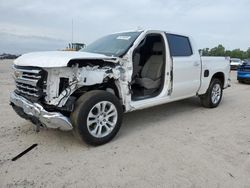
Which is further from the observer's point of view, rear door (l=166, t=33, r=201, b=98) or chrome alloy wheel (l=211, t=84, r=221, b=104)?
chrome alloy wheel (l=211, t=84, r=221, b=104)

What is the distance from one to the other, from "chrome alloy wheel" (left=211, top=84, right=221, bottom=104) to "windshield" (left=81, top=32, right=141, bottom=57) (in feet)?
9.58

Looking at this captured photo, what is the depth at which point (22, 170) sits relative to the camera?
3.20 metres

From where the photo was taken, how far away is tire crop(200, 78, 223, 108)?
6494 millimetres

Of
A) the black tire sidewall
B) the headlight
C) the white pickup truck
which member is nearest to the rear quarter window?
the white pickup truck

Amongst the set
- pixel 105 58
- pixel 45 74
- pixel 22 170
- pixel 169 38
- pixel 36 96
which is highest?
pixel 169 38

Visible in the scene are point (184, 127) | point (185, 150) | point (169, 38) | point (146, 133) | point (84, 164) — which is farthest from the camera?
point (169, 38)

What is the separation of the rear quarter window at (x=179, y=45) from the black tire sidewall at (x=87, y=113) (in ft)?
6.17

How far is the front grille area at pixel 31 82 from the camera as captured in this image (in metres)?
3.62

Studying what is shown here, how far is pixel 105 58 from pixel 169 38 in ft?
6.29

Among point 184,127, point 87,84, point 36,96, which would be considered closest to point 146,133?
point 184,127

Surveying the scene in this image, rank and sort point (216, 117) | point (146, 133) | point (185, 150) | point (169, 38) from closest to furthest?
point (185, 150) < point (146, 133) < point (169, 38) < point (216, 117)

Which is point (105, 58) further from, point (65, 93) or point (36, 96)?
point (36, 96)

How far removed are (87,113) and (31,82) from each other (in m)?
0.93

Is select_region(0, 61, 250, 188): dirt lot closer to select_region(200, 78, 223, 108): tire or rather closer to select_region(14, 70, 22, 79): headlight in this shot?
select_region(14, 70, 22, 79): headlight
